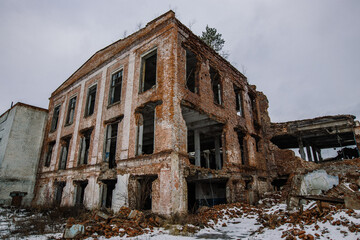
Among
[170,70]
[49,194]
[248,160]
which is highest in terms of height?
[170,70]

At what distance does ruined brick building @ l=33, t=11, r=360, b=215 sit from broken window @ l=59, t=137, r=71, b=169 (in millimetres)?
66

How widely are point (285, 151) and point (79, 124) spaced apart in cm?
1369

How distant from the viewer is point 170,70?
945 centimetres

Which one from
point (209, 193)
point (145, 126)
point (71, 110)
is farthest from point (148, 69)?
point (209, 193)

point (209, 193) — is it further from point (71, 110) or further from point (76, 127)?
point (71, 110)

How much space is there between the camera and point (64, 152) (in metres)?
15.1

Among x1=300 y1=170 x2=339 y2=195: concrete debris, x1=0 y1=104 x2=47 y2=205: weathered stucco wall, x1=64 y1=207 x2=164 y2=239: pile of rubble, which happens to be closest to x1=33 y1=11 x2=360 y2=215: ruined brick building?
x1=0 y1=104 x2=47 y2=205: weathered stucco wall

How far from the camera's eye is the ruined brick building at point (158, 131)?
885cm

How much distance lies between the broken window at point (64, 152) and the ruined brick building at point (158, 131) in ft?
0.22

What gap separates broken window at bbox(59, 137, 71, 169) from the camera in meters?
→ 14.6

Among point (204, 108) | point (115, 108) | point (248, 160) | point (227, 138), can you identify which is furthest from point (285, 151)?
point (115, 108)

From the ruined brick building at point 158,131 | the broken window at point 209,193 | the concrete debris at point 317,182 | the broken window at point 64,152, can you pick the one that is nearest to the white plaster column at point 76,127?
the ruined brick building at point 158,131

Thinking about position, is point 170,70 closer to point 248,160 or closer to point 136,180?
point 136,180

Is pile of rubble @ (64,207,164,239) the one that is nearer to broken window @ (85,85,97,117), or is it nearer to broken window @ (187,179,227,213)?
broken window @ (187,179,227,213)
